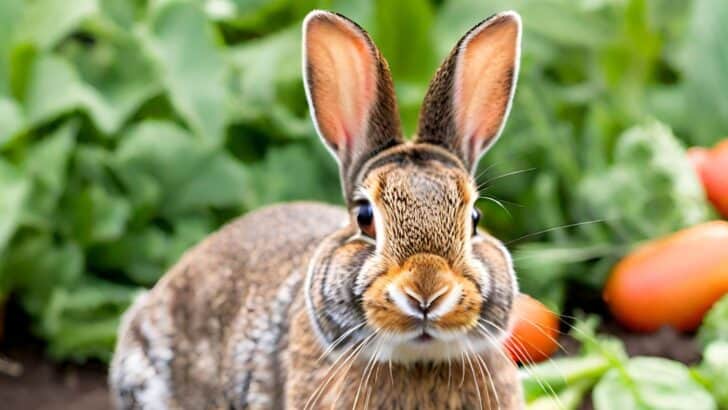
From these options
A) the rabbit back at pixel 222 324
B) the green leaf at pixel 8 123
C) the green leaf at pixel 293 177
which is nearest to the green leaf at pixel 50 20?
the green leaf at pixel 8 123

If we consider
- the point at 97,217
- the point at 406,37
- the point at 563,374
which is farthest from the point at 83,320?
the point at 563,374

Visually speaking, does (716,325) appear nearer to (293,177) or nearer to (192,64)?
(293,177)

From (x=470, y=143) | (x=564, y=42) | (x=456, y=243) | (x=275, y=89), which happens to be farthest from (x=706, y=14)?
(x=456, y=243)

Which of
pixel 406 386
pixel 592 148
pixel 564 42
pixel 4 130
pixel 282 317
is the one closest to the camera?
pixel 406 386

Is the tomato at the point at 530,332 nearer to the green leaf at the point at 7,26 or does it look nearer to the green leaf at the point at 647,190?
the green leaf at the point at 647,190

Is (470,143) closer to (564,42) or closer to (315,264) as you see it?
(315,264)

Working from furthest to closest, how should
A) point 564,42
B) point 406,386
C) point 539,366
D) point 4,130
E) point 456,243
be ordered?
point 564,42, point 4,130, point 539,366, point 406,386, point 456,243
